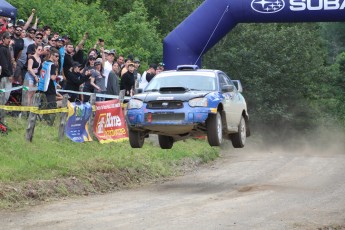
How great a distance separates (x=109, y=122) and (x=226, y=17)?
13.8ft

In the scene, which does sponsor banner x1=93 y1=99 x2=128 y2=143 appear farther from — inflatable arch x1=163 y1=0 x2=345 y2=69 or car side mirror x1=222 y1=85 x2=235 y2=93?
car side mirror x1=222 y1=85 x2=235 y2=93

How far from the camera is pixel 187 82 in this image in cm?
1938

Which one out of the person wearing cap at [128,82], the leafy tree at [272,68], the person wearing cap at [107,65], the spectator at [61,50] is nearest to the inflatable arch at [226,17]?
the person wearing cap at [128,82]

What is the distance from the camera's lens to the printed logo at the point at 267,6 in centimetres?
2255

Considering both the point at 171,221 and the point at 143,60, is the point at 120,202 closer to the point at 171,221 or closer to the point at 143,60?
the point at 171,221

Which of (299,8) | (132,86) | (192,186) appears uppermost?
(299,8)

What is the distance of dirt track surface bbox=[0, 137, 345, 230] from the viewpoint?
1470 centimetres

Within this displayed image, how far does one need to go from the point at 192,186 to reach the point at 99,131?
3.47 meters

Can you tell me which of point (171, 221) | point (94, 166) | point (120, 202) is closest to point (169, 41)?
point (94, 166)

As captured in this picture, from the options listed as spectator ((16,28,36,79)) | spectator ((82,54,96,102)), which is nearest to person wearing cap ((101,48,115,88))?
spectator ((82,54,96,102))

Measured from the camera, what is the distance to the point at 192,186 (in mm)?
20922

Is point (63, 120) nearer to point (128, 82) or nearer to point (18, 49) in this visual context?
point (18, 49)

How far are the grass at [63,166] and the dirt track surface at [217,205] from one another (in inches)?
21.8

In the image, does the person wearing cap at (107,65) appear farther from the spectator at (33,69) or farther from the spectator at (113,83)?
the spectator at (33,69)
